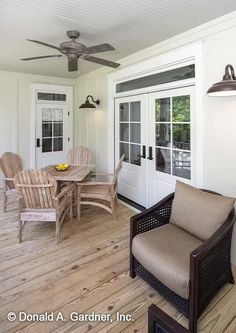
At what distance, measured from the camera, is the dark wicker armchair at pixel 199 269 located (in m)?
1.61

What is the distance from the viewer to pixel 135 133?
13.6 feet

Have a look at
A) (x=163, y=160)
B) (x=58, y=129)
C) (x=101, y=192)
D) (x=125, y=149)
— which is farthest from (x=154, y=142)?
(x=58, y=129)

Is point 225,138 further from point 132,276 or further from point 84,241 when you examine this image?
point 84,241

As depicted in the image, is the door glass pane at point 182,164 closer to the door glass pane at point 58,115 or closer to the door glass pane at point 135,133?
the door glass pane at point 135,133

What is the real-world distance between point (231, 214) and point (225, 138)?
0.89 metres

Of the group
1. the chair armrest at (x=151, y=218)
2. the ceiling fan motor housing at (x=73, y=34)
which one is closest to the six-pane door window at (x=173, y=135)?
the chair armrest at (x=151, y=218)

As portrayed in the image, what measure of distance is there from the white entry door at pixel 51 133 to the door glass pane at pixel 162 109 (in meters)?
3.03

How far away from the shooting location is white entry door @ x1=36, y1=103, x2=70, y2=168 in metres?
5.66

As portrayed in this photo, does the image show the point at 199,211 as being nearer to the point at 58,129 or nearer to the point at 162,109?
the point at 162,109

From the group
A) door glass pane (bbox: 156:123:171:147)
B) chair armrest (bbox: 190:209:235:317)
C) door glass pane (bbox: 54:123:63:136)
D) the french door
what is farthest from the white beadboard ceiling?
door glass pane (bbox: 54:123:63:136)

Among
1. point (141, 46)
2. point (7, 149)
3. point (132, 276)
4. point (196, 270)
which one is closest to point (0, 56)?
point (7, 149)

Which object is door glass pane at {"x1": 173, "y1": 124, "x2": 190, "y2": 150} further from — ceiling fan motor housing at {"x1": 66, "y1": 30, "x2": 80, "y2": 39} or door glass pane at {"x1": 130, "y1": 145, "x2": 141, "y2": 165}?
ceiling fan motor housing at {"x1": 66, "y1": 30, "x2": 80, "y2": 39}

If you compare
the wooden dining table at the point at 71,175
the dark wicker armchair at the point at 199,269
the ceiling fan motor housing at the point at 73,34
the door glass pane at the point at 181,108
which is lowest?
the dark wicker armchair at the point at 199,269

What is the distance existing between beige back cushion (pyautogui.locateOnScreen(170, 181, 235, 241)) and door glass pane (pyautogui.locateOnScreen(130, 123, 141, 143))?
1.84m
